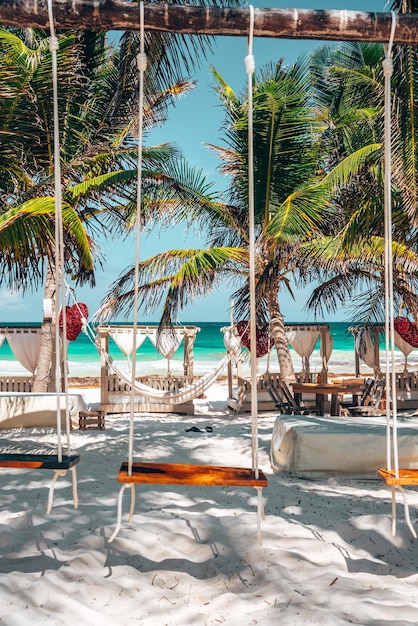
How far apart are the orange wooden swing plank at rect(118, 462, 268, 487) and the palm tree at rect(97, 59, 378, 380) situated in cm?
432

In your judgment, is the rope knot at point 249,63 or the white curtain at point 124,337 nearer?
the rope knot at point 249,63

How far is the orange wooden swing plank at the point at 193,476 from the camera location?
79.7 inches

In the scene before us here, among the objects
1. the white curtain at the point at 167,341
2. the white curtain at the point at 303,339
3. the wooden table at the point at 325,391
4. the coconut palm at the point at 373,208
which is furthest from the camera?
the white curtain at the point at 303,339

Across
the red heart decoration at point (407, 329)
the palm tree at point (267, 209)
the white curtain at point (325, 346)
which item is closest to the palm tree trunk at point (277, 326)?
the palm tree at point (267, 209)

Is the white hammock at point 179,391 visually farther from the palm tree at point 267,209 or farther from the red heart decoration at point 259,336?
the palm tree at point 267,209

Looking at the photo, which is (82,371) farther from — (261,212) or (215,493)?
(215,493)

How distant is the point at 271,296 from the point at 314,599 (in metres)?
5.90

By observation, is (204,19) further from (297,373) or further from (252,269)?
(297,373)

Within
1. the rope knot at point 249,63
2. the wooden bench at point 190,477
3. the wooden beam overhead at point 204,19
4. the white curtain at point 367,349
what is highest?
the wooden beam overhead at point 204,19

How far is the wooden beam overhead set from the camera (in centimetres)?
211

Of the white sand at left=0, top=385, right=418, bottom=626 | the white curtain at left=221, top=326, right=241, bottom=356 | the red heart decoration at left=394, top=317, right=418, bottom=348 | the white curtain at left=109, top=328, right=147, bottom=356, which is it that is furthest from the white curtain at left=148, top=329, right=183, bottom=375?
the white sand at left=0, top=385, right=418, bottom=626

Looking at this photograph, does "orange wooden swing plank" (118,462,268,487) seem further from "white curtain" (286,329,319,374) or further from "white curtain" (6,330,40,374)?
"white curtain" (286,329,319,374)

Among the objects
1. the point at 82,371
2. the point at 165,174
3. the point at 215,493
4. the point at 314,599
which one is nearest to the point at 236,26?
the point at 314,599

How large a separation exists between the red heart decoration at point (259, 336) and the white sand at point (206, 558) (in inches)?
155
